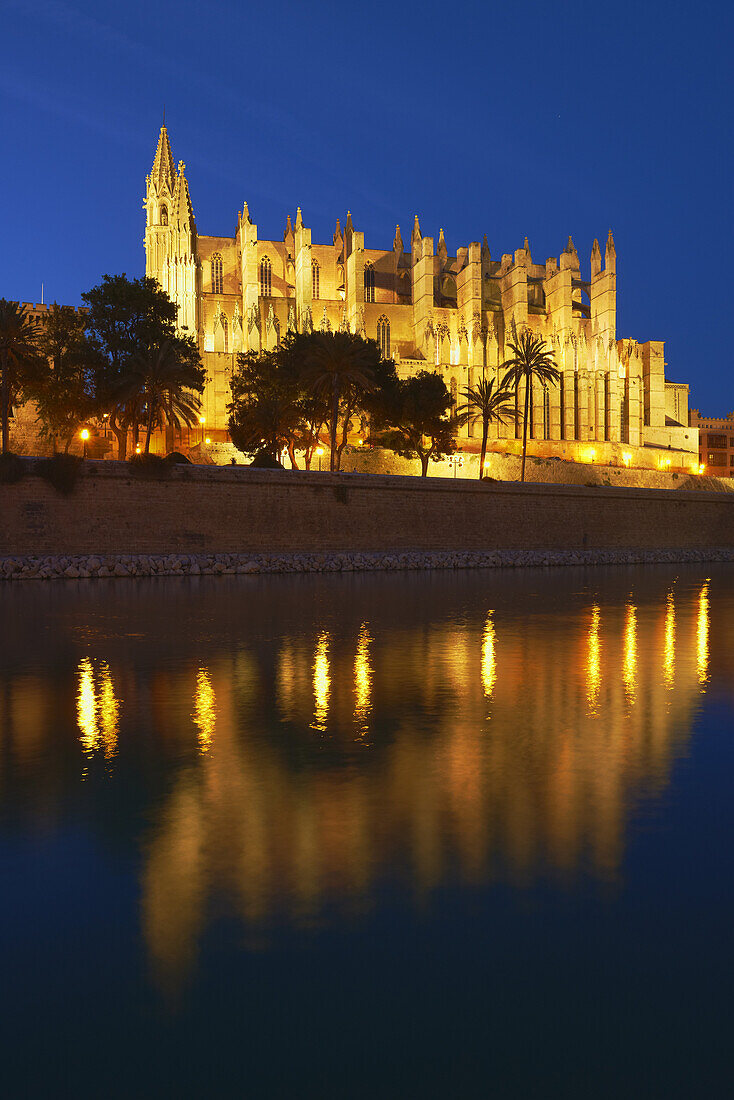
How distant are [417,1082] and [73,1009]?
123 centimetres

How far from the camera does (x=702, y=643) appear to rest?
13.2 metres

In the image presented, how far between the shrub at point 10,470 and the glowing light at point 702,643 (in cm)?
1975

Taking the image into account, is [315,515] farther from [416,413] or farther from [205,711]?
[205,711]

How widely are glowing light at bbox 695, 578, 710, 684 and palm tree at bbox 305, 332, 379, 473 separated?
21.4 m

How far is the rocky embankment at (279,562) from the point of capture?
26.6 m

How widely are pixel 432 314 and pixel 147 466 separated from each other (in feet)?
146

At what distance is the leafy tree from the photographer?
3203 cm

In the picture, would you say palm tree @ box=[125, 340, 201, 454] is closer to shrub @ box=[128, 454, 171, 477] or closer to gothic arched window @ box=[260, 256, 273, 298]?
shrub @ box=[128, 454, 171, 477]

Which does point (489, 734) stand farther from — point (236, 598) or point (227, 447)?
point (227, 447)

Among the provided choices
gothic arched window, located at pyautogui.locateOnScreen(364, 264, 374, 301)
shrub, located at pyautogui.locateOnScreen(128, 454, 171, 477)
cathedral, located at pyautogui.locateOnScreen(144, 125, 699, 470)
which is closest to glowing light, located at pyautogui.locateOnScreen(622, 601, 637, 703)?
shrub, located at pyautogui.locateOnScreen(128, 454, 171, 477)

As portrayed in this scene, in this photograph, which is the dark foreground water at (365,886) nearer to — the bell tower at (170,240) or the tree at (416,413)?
the tree at (416,413)

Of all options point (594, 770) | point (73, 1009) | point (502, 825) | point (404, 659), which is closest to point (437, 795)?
point (502, 825)

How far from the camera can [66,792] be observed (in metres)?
5.80

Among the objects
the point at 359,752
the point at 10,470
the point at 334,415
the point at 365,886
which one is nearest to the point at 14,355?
the point at 10,470
